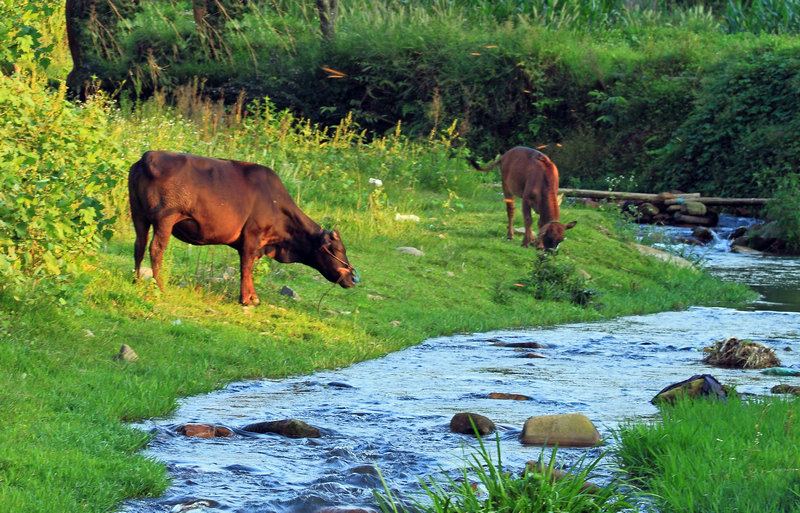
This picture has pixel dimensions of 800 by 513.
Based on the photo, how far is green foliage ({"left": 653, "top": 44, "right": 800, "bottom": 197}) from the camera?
23.3 m

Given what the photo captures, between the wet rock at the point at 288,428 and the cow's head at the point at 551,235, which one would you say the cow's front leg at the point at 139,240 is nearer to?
the wet rock at the point at 288,428

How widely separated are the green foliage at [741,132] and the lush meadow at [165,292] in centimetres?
744

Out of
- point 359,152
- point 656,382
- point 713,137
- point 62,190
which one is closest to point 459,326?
point 656,382

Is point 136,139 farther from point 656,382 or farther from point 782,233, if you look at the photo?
point 782,233

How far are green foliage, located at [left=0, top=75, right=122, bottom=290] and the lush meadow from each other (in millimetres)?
18

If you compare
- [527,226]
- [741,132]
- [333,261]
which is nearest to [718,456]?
[333,261]

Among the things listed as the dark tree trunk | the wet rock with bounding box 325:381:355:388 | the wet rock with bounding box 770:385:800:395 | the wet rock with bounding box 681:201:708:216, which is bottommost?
the wet rock with bounding box 681:201:708:216

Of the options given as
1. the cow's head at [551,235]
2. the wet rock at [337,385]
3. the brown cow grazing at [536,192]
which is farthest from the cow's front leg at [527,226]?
the wet rock at [337,385]

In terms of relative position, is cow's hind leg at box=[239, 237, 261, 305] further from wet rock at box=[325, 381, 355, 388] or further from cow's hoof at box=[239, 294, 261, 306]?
wet rock at box=[325, 381, 355, 388]

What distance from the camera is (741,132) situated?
2436 centimetres

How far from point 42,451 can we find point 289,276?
263 inches

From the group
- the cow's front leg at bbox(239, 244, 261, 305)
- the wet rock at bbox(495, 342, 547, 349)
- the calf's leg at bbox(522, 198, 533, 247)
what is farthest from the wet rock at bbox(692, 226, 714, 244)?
the cow's front leg at bbox(239, 244, 261, 305)

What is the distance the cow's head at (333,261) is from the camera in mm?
10602

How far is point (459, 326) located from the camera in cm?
1121
